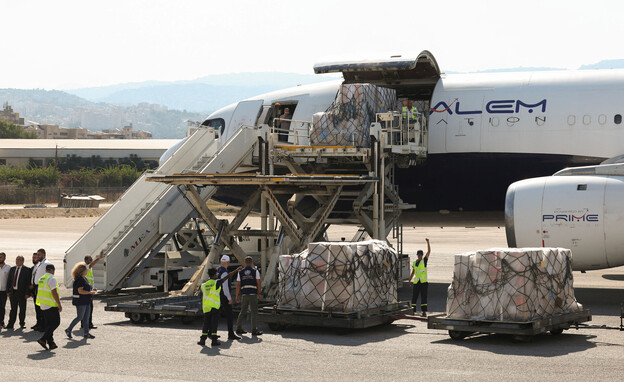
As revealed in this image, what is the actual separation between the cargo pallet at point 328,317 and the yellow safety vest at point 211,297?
2.02 metres

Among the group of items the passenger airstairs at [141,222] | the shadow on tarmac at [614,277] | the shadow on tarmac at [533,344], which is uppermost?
the passenger airstairs at [141,222]

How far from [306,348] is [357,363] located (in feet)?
6.93

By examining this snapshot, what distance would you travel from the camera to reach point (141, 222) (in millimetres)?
27281

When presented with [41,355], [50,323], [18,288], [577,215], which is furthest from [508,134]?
[41,355]

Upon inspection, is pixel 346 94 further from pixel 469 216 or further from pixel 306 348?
pixel 306 348

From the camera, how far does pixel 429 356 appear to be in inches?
674

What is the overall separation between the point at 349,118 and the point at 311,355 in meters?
11.1

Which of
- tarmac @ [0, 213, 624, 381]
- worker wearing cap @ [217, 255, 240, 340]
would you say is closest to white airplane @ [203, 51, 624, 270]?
tarmac @ [0, 213, 624, 381]

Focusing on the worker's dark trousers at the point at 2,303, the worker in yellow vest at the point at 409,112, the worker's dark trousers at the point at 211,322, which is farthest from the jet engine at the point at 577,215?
the worker's dark trousers at the point at 2,303

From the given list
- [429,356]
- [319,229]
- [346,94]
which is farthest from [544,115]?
[429,356]

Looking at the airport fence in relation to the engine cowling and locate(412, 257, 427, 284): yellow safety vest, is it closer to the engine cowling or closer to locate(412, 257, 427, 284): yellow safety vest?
locate(412, 257, 427, 284): yellow safety vest

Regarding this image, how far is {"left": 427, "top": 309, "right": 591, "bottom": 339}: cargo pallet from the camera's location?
18.2 meters

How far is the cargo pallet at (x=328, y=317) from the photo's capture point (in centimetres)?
1962

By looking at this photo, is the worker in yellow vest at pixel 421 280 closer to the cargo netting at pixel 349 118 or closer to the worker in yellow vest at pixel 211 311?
the cargo netting at pixel 349 118
